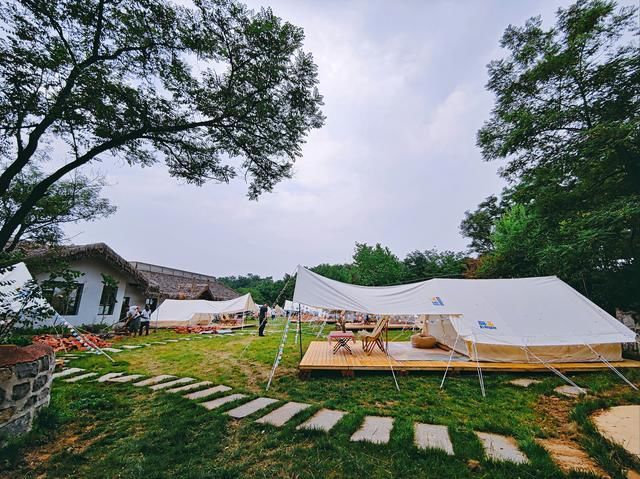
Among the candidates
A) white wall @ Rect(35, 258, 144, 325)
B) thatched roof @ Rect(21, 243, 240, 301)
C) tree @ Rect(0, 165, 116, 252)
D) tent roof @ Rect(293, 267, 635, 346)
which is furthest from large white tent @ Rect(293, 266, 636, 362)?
white wall @ Rect(35, 258, 144, 325)

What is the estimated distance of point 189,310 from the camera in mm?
15766

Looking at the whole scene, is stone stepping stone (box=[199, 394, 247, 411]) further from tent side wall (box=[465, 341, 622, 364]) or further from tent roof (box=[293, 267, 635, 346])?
tent side wall (box=[465, 341, 622, 364])

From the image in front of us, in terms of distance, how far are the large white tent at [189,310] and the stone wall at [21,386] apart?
42.3 ft

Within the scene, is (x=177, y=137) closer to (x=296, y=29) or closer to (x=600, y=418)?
(x=296, y=29)

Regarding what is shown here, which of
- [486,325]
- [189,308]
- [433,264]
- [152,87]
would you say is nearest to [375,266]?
[433,264]

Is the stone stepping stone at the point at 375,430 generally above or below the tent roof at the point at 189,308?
below

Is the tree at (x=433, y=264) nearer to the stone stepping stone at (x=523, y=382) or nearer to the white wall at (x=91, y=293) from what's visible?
the stone stepping stone at (x=523, y=382)

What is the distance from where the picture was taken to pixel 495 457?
2.41 m

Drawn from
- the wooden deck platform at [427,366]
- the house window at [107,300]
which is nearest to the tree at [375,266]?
the wooden deck platform at [427,366]

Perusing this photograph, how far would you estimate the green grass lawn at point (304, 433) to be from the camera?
227 cm

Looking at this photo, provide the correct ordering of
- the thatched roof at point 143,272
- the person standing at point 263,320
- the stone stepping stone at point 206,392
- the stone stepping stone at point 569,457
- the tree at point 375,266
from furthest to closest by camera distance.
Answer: the tree at point 375,266 < the person standing at point 263,320 < the thatched roof at point 143,272 < the stone stepping stone at point 206,392 < the stone stepping stone at point 569,457

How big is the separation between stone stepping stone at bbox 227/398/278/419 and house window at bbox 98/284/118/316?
13.3 metres

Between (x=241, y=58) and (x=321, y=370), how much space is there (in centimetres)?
655

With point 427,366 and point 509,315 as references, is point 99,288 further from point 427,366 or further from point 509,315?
point 509,315
